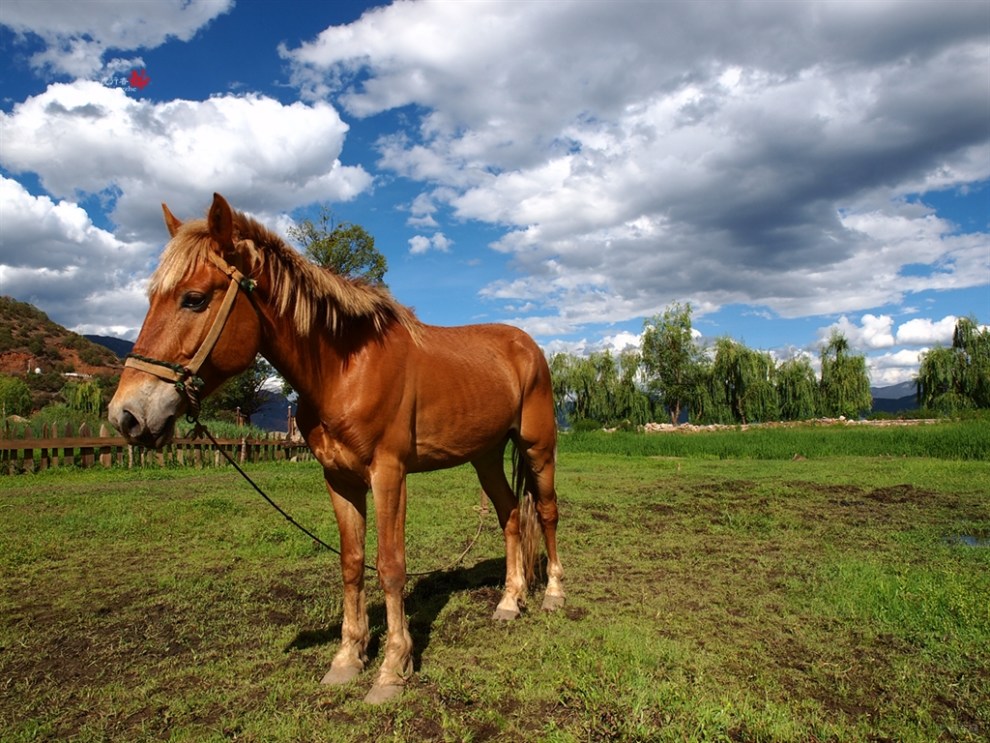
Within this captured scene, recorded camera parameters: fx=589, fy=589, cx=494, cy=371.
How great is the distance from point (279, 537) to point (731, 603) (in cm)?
524

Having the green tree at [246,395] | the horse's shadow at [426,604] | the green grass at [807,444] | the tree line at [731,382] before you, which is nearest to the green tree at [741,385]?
the tree line at [731,382]

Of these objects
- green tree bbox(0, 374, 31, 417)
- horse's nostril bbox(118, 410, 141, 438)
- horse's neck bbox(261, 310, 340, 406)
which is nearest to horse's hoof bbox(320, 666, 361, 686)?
horse's neck bbox(261, 310, 340, 406)

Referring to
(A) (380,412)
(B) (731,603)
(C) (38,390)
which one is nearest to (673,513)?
(B) (731,603)

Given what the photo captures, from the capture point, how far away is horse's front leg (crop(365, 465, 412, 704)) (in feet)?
11.1

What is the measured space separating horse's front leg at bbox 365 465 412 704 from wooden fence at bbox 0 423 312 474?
9563mm

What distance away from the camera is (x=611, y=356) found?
44.7 metres

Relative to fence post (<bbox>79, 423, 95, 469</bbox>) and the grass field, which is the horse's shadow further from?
fence post (<bbox>79, 423, 95, 469</bbox>)

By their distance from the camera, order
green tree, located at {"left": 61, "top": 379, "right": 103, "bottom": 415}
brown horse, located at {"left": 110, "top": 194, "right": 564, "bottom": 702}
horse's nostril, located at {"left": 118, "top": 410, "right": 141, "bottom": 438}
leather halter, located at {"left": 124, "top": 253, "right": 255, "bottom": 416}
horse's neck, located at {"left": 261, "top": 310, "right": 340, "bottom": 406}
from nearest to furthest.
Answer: horse's nostril, located at {"left": 118, "top": 410, "right": 141, "bottom": 438}
leather halter, located at {"left": 124, "top": 253, "right": 255, "bottom": 416}
brown horse, located at {"left": 110, "top": 194, "right": 564, "bottom": 702}
horse's neck, located at {"left": 261, "top": 310, "right": 340, "bottom": 406}
green tree, located at {"left": 61, "top": 379, "right": 103, "bottom": 415}

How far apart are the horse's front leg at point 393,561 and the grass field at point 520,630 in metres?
0.17

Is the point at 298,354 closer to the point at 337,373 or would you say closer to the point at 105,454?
the point at 337,373

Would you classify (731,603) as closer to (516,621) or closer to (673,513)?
(516,621)

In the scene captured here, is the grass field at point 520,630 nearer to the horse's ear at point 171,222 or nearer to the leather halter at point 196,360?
the leather halter at point 196,360

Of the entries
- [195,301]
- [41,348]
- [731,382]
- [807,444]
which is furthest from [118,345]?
[195,301]

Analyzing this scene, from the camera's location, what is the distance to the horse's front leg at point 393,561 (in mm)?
3383
